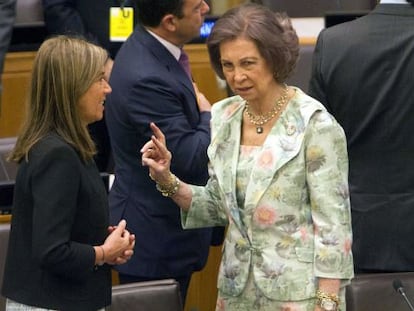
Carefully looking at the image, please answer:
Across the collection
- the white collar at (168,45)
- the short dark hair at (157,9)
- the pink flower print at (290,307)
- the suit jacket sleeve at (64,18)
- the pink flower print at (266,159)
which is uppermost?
the short dark hair at (157,9)

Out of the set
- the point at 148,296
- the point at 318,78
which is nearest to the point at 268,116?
the point at 318,78

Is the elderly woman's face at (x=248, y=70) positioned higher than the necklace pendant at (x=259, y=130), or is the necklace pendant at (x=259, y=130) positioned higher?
the elderly woman's face at (x=248, y=70)

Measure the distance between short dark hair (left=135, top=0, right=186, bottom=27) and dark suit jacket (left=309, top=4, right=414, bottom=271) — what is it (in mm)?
449

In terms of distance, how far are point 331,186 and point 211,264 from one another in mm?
1401

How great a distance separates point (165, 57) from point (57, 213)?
3.11ft

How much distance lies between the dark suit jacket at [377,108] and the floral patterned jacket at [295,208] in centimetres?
39

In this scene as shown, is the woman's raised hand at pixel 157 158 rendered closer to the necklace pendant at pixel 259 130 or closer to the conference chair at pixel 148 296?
the necklace pendant at pixel 259 130

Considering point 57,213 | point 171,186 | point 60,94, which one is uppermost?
point 60,94

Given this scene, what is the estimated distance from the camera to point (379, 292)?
122 inches

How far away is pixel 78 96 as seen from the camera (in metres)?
2.57

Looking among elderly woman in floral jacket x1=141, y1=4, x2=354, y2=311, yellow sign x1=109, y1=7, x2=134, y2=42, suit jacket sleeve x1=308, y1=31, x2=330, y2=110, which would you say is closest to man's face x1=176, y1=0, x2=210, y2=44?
suit jacket sleeve x1=308, y1=31, x2=330, y2=110

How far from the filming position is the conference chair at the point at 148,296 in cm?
320

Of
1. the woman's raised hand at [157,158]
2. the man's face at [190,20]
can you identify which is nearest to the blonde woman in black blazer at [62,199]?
the woman's raised hand at [157,158]

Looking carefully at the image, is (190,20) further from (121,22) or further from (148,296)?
(121,22)
